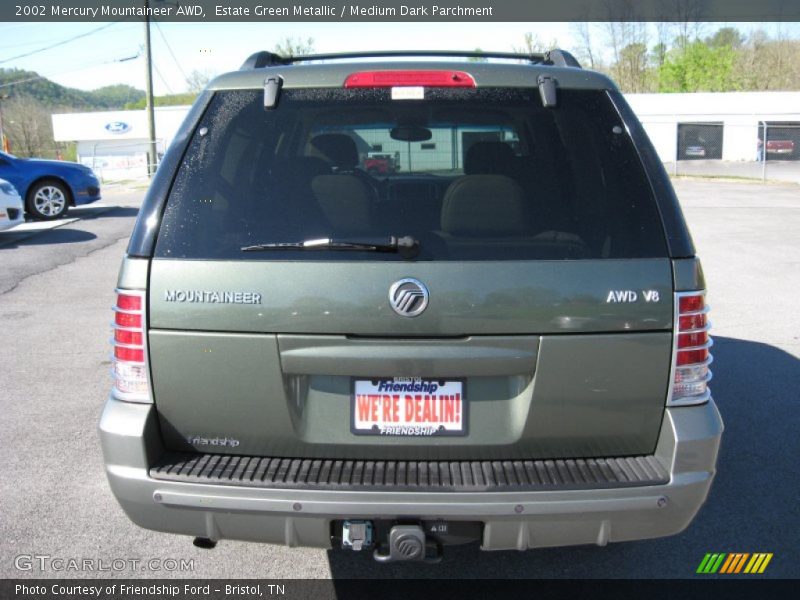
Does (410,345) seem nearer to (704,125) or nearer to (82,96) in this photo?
(704,125)

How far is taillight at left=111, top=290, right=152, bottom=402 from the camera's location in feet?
8.77

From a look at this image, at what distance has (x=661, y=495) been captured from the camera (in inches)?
103

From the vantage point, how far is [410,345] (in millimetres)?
2592

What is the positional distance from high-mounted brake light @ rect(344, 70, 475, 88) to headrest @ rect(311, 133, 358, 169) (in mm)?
616

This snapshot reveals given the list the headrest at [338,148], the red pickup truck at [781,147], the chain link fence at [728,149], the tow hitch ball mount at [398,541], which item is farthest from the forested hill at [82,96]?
the tow hitch ball mount at [398,541]

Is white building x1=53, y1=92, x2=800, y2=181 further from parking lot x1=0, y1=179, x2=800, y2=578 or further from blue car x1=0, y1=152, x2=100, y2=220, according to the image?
parking lot x1=0, y1=179, x2=800, y2=578

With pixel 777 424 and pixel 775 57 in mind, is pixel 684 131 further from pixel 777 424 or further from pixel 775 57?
pixel 777 424

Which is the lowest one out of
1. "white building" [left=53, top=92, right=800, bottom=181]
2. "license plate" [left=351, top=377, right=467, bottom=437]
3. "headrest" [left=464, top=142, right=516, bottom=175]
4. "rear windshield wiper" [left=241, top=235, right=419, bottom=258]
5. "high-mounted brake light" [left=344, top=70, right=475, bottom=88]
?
"license plate" [left=351, top=377, right=467, bottom=437]

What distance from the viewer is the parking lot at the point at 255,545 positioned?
3400 mm

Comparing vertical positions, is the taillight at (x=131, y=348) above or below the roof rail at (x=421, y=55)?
below

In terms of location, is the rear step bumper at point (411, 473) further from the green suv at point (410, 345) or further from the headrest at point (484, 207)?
the headrest at point (484, 207)

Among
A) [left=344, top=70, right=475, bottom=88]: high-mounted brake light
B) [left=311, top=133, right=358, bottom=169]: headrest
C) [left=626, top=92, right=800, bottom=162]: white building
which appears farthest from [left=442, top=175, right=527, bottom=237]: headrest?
[left=626, top=92, right=800, bottom=162]: white building

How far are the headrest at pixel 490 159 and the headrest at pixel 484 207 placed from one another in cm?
7

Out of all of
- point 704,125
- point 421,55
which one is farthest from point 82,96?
point 421,55
